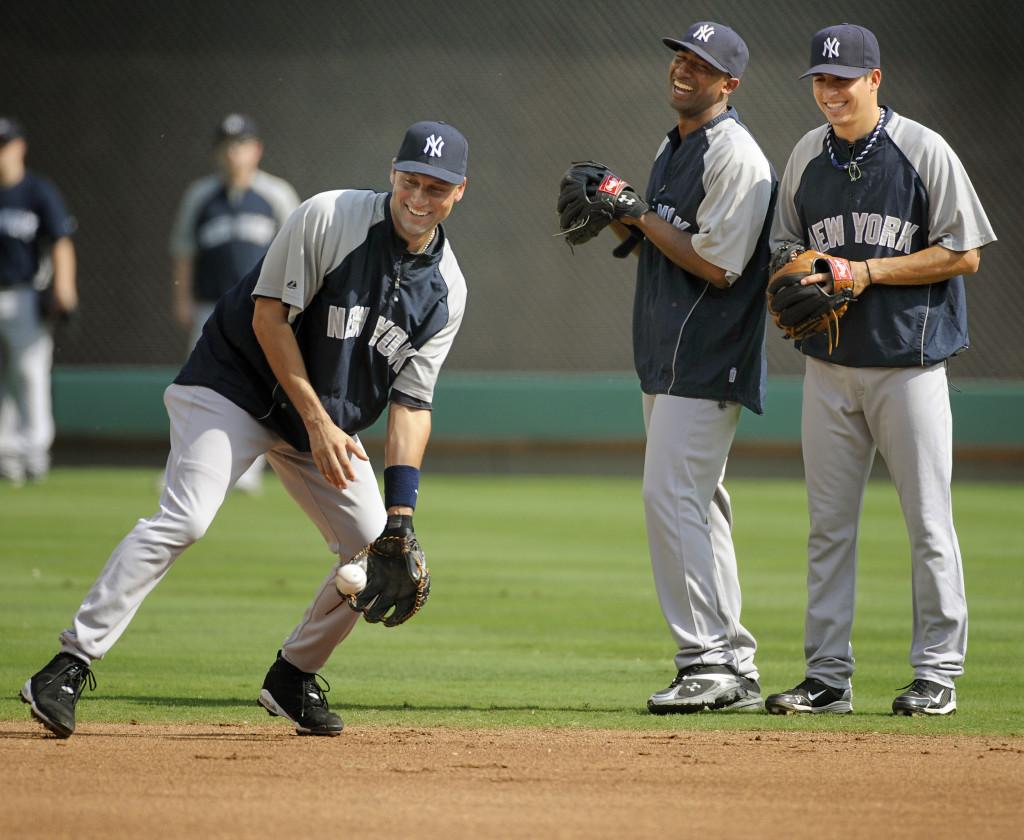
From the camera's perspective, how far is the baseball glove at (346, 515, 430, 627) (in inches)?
200

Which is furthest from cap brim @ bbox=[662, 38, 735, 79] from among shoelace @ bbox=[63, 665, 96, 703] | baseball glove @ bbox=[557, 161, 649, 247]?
shoelace @ bbox=[63, 665, 96, 703]

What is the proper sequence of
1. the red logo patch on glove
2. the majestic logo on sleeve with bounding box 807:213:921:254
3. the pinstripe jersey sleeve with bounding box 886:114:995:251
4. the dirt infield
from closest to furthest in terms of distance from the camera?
the dirt infield, the pinstripe jersey sleeve with bounding box 886:114:995:251, the majestic logo on sleeve with bounding box 807:213:921:254, the red logo patch on glove

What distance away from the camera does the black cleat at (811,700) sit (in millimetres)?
5656

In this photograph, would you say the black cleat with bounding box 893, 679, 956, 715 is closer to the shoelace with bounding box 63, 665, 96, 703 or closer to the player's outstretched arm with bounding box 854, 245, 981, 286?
the player's outstretched arm with bounding box 854, 245, 981, 286

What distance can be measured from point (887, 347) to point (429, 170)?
1753 mm

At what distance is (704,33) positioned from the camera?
5.75 meters

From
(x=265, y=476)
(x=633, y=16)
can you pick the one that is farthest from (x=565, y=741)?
(x=633, y=16)

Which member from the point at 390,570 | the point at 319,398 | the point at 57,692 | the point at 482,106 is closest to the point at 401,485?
the point at 390,570

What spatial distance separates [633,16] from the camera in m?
18.1

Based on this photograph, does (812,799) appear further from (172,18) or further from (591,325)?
(172,18)

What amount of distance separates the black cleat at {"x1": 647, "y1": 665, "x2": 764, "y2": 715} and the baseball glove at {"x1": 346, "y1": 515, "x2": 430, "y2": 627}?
105 cm

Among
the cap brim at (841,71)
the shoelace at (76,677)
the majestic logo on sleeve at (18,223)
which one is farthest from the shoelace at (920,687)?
the majestic logo on sleeve at (18,223)

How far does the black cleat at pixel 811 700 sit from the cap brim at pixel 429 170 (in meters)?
2.12

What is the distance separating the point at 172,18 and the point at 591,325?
18.7 feet
